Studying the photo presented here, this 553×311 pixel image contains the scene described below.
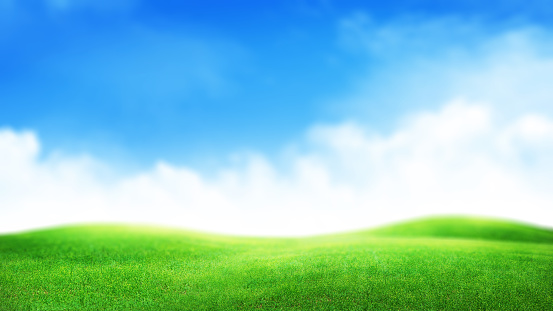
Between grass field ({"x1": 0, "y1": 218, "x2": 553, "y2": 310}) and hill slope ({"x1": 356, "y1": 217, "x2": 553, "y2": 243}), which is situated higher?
hill slope ({"x1": 356, "y1": 217, "x2": 553, "y2": 243})

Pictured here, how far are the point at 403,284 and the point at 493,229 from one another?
3343 cm

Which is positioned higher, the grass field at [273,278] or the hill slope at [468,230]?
the hill slope at [468,230]

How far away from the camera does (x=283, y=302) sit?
17.5 m

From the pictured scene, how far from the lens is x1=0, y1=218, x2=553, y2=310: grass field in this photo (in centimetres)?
1764

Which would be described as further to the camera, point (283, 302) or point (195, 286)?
point (195, 286)

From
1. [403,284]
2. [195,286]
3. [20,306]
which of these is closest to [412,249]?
[403,284]

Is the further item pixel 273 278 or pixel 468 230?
pixel 468 230

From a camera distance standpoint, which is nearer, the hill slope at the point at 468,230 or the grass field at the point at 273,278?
the grass field at the point at 273,278

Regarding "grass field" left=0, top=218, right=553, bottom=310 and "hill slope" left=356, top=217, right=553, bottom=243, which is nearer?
"grass field" left=0, top=218, right=553, bottom=310

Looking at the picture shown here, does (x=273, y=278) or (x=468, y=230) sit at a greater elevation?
(x=468, y=230)

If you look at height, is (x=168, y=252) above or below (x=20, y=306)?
above

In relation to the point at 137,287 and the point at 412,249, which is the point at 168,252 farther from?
the point at 412,249

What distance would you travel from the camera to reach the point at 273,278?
65.4 feet

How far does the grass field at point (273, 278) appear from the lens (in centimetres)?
1764
